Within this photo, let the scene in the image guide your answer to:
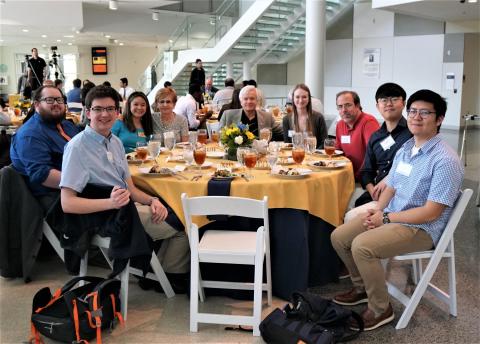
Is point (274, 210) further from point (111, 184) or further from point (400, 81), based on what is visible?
point (400, 81)

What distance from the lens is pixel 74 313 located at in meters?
2.51

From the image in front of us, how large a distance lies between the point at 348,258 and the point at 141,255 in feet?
4.18

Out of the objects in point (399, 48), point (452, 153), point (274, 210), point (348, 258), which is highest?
point (399, 48)

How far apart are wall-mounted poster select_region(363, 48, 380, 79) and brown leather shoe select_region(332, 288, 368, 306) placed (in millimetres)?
11451

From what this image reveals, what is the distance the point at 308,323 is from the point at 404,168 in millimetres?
1063

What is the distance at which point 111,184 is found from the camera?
Result: 9.43 feet

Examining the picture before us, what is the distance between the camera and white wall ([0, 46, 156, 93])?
2314 cm

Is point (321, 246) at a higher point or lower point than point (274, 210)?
lower

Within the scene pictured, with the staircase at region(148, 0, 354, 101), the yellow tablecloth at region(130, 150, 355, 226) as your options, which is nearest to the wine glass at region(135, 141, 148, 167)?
the yellow tablecloth at region(130, 150, 355, 226)

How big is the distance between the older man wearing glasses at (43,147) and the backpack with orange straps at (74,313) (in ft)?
2.82

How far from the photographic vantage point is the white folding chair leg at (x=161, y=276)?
9.95ft

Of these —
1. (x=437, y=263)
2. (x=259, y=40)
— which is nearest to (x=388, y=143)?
(x=437, y=263)

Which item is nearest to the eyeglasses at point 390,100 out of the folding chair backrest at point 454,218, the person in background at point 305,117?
the folding chair backrest at point 454,218

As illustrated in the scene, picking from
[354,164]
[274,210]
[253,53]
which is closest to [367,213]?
[274,210]
